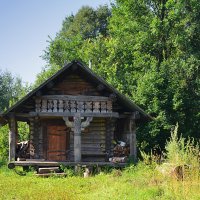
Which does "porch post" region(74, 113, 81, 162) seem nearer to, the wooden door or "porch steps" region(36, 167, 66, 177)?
"porch steps" region(36, 167, 66, 177)

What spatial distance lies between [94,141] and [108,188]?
9.87m

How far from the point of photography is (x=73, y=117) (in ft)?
67.9

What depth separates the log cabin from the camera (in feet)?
67.8

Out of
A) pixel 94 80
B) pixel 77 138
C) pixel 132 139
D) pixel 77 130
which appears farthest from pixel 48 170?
pixel 94 80

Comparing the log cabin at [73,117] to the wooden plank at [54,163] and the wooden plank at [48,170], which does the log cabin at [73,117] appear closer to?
the wooden plank at [54,163]

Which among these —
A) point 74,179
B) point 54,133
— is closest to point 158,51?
point 54,133

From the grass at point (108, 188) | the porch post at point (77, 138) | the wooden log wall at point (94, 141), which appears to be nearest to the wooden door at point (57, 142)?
the wooden log wall at point (94, 141)

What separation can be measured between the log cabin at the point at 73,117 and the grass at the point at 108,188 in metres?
4.02

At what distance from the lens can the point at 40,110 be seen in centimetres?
2102

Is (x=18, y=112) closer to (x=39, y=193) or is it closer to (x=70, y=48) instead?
(x=39, y=193)

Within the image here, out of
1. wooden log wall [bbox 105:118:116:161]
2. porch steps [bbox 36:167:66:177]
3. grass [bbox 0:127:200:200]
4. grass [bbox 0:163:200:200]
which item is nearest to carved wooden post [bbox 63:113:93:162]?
porch steps [bbox 36:167:66:177]

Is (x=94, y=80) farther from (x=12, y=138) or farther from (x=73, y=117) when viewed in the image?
(x=12, y=138)

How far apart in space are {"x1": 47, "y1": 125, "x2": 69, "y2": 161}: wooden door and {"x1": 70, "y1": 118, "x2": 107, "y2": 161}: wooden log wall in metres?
0.49

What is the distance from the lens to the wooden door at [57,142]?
22.9 metres
